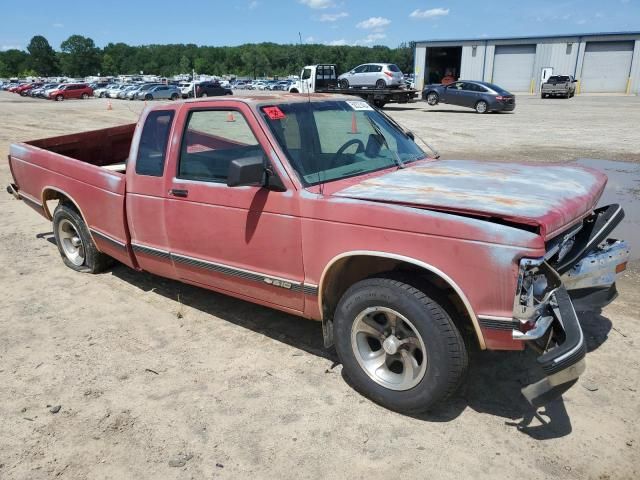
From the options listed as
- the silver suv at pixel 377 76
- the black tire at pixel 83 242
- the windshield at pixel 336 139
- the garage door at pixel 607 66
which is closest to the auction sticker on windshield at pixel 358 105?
the windshield at pixel 336 139

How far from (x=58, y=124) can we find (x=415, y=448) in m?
24.6

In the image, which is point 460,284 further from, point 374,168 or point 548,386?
point 374,168

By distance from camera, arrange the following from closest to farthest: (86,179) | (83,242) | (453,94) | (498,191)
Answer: (498,191)
(86,179)
(83,242)
(453,94)

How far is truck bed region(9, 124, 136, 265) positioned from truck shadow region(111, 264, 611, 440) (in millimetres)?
756

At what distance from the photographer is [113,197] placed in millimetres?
4586

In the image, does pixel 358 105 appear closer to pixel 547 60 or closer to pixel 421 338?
pixel 421 338

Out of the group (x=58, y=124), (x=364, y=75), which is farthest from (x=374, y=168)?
(x=364, y=75)

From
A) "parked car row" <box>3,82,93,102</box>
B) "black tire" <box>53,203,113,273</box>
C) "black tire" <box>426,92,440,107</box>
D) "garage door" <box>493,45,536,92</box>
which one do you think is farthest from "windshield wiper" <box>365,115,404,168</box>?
"garage door" <box>493,45,536,92</box>

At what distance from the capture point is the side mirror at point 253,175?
3158 mm

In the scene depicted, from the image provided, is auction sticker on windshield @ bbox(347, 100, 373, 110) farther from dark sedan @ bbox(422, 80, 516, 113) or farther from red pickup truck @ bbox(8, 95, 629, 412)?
dark sedan @ bbox(422, 80, 516, 113)

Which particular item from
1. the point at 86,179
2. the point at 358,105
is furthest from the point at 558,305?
the point at 86,179

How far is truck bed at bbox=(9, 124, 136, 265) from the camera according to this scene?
465 cm

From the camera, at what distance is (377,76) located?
1200 inches

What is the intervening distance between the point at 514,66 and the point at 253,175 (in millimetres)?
60841
